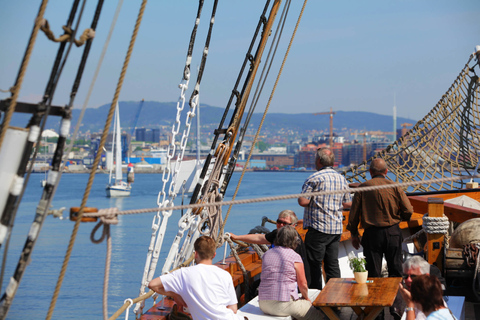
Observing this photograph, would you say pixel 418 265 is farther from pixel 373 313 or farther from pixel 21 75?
pixel 21 75

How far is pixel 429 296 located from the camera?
2447 millimetres

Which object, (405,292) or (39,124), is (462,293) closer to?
(405,292)

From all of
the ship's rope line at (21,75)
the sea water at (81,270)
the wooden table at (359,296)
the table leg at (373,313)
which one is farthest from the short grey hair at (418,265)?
the sea water at (81,270)

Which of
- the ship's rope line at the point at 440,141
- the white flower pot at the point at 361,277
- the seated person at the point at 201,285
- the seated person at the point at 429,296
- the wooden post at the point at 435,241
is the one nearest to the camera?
the seated person at the point at 429,296

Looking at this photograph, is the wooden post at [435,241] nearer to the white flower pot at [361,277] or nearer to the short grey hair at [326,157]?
the short grey hair at [326,157]

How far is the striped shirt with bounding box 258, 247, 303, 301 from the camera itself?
3580mm

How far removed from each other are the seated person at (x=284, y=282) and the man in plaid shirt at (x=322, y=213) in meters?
0.52

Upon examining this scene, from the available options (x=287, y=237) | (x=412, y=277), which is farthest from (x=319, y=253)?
(x=412, y=277)

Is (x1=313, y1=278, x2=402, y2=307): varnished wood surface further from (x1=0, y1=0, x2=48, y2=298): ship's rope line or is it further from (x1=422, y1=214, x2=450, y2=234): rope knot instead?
(x1=0, y1=0, x2=48, y2=298): ship's rope line

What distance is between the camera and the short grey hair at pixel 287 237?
3654mm

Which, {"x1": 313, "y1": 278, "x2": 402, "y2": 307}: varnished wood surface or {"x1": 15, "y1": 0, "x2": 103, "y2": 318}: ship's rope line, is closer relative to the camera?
{"x1": 15, "y1": 0, "x2": 103, "y2": 318}: ship's rope line

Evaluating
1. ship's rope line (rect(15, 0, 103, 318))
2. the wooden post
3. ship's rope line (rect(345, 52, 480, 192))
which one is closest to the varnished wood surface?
the wooden post

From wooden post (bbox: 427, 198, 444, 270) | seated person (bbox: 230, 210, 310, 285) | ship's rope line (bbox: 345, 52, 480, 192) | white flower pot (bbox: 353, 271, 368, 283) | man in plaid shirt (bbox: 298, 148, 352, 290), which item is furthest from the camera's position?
ship's rope line (bbox: 345, 52, 480, 192)

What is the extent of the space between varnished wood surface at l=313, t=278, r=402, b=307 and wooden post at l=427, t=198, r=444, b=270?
35.6 inches
